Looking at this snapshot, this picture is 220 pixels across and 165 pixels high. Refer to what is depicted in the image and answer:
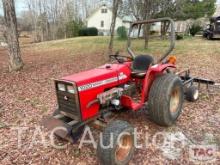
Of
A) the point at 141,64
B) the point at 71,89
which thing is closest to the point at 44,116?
the point at 71,89

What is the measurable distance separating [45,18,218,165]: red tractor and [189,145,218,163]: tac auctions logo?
55 cm

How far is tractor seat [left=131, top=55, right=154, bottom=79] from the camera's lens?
3.59 metres

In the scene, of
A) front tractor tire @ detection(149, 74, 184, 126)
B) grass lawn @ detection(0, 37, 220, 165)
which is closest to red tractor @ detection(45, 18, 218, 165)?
front tractor tire @ detection(149, 74, 184, 126)

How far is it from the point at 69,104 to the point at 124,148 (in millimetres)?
923

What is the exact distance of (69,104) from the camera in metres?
2.84

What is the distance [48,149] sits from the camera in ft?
10.4

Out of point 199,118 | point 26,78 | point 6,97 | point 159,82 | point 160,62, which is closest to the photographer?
point 159,82

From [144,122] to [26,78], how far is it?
14.0 ft

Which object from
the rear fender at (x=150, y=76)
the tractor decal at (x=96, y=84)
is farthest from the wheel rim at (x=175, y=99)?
the tractor decal at (x=96, y=84)

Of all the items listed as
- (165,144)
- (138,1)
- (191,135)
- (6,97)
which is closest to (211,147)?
(191,135)

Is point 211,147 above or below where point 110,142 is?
below

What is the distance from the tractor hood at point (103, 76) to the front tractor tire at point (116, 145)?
0.64 metres

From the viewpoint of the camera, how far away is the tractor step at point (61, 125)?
9.04 ft

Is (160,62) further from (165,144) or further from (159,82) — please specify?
(165,144)
